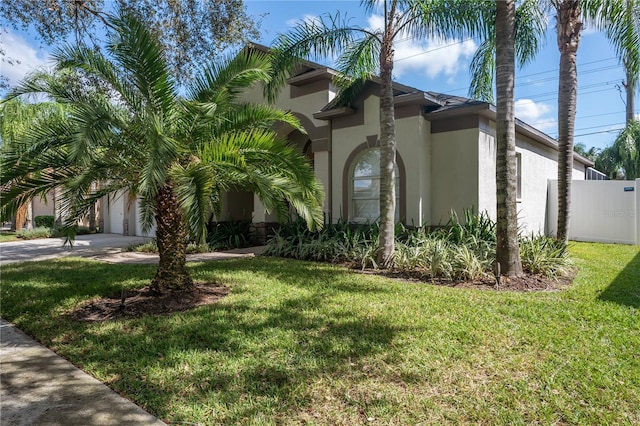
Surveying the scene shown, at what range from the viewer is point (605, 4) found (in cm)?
821

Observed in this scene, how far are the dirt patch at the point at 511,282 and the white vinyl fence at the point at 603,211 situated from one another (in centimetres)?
881

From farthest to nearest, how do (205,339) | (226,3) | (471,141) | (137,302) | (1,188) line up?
(226,3) → (471,141) → (137,302) → (1,188) → (205,339)

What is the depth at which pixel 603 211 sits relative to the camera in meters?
14.9

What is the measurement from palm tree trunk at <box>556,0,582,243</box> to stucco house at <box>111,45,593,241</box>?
1.68 m

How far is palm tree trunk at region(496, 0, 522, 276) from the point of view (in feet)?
24.4

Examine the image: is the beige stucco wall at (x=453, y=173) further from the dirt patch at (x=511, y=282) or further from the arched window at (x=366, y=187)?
the dirt patch at (x=511, y=282)

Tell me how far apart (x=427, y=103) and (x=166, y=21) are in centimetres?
877

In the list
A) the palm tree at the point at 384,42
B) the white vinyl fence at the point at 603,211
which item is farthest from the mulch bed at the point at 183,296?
the white vinyl fence at the point at 603,211

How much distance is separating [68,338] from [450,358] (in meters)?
4.74

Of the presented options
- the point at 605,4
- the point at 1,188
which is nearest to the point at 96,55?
the point at 1,188

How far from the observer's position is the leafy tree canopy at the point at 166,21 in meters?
11.2

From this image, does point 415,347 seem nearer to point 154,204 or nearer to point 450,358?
point 450,358

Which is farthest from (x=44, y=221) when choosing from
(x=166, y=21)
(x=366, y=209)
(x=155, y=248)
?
(x=366, y=209)

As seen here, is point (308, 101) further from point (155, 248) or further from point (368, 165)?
point (155, 248)
